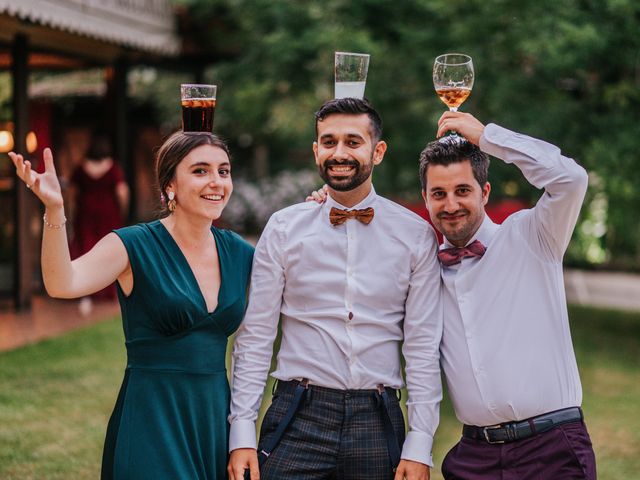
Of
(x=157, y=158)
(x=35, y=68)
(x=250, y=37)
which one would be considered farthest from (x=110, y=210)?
(x=157, y=158)

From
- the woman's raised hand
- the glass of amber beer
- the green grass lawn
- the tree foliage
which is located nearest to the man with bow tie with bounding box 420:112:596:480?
the glass of amber beer

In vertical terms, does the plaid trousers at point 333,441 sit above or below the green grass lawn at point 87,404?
above

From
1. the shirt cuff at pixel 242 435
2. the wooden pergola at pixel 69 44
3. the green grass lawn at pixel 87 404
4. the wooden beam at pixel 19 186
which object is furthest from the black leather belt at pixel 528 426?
the wooden beam at pixel 19 186

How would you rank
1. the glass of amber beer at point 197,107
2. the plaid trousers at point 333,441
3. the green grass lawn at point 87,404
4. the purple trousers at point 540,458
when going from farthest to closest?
the green grass lawn at point 87,404 → the glass of amber beer at point 197,107 → the plaid trousers at point 333,441 → the purple trousers at point 540,458

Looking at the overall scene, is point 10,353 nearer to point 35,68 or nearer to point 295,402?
point 295,402

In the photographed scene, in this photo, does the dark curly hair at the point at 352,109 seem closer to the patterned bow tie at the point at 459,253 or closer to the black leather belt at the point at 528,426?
the patterned bow tie at the point at 459,253

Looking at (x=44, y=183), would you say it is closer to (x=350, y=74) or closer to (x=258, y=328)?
(x=258, y=328)

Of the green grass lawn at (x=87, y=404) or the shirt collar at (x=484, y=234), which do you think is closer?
the shirt collar at (x=484, y=234)

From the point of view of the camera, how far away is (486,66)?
9195 millimetres

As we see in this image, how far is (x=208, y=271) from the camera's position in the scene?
3.20m

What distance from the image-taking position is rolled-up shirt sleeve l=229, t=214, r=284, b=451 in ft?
10.5

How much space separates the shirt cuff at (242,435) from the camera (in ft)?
10.2

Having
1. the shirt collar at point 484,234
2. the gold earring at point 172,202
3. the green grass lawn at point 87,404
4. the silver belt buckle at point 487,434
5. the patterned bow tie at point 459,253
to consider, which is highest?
the gold earring at point 172,202

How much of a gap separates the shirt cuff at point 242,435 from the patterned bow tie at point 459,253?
93cm
